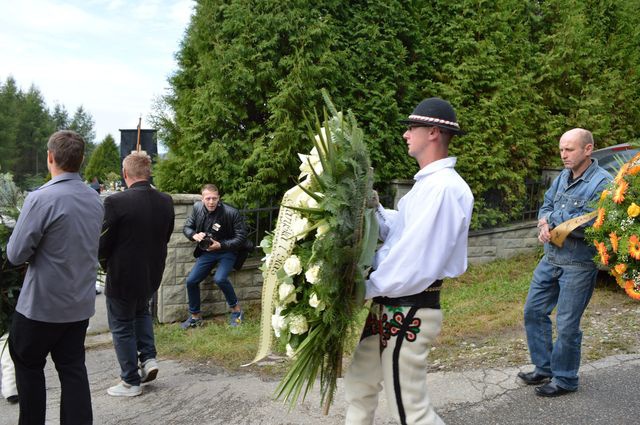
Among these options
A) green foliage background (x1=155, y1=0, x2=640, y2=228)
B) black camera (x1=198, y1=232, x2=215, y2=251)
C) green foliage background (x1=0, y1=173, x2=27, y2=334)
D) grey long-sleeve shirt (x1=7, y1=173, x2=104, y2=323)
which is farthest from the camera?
green foliage background (x1=155, y1=0, x2=640, y2=228)

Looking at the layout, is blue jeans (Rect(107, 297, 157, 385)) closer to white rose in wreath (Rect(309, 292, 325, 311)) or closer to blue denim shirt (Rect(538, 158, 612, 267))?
white rose in wreath (Rect(309, 292, 325, 311))

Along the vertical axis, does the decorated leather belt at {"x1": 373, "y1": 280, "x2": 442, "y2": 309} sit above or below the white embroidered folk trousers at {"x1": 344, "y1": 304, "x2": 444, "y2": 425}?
above

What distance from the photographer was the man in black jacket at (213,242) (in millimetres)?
6629

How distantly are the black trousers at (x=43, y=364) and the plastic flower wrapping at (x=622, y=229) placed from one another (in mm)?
3348

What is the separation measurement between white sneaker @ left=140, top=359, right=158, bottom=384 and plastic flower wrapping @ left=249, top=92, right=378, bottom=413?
86.2 inches

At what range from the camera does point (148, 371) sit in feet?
15.7

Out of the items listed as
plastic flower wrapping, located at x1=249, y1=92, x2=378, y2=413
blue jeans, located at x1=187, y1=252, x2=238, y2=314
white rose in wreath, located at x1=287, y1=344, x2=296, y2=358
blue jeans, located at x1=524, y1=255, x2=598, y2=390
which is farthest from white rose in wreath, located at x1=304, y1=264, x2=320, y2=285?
blue jeans, located at x1=187, y1=252, x2=238, y2=314

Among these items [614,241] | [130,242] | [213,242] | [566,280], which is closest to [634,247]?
[614,241]

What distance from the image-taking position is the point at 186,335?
20.8 ft

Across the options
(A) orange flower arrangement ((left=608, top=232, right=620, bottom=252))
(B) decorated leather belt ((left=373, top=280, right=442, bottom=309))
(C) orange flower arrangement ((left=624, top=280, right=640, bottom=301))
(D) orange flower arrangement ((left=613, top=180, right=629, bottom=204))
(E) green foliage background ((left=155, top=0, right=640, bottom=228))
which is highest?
(E) green foliage background ((left=155, top=0, right=640, bottom=228))

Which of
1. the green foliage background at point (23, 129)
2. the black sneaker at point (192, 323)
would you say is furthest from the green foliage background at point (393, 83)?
the green foliage background at point (23, 129)

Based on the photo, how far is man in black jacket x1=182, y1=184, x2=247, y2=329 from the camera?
663 centimetres

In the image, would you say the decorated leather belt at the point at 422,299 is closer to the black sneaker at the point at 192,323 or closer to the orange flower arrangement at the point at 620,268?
the orange flower arrangement at the point at 620,268

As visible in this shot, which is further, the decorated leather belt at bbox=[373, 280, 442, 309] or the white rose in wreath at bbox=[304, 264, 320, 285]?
the decorated leather belt at bbox=[373, 280, 442, 309]
